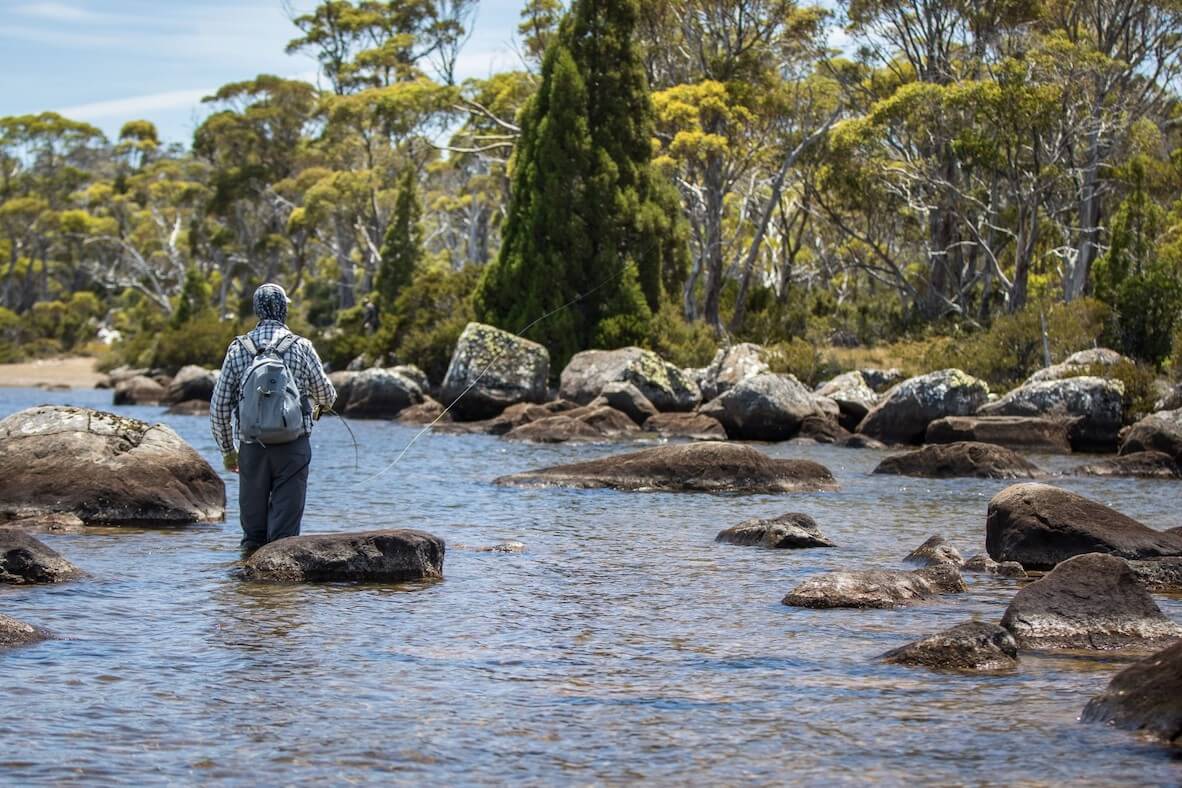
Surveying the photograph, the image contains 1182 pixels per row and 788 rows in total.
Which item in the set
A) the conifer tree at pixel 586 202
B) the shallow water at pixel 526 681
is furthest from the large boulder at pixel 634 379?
the shallow water at pixel 526 681

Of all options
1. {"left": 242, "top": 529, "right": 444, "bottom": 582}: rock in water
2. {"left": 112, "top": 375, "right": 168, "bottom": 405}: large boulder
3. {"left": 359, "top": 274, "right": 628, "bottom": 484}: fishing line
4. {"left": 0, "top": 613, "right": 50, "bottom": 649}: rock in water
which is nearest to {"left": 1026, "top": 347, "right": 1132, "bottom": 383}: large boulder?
{"left": 359, "top": 274, "right": 628, "bottom": 484}: fishing line

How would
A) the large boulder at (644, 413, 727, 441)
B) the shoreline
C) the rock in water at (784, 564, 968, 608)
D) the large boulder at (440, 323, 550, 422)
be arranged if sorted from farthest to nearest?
1. the shoreline
2. the large boulder at (440, 323, 550, 422)
3. the large boulder at (644, 413, 727, 441)
4. the rock in water at (784, 564, 968, 608)

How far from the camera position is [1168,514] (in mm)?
14805

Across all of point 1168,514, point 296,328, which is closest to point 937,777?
point 1168,514

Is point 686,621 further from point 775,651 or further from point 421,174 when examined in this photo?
point 421,174

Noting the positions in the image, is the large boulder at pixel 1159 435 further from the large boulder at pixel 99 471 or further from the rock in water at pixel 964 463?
the large boulder at pixel 99 471

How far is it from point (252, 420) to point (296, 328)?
4261cm

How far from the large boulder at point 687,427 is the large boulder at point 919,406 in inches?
111

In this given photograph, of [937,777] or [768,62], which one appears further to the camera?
[768,62]

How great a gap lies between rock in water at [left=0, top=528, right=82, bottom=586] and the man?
1.26 metres

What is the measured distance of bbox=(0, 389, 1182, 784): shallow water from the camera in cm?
555

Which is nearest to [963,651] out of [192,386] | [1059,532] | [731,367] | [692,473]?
[1059,532]

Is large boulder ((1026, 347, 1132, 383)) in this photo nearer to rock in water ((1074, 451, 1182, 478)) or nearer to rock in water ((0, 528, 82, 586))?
rock in water ((1074, 451, 1182, 478))

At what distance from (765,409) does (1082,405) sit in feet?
18.1
